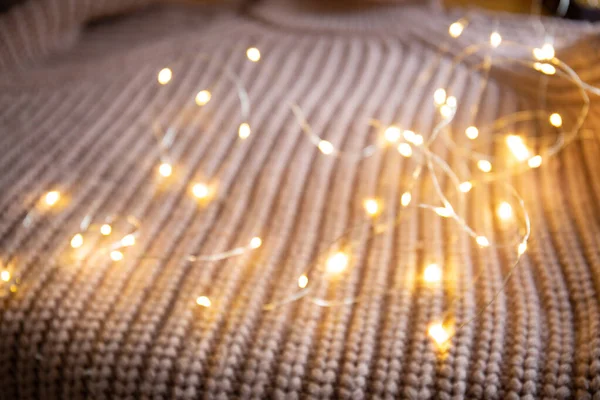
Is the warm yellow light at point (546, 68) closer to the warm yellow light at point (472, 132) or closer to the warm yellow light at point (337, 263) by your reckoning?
the warm yellow light at point (472, 132)

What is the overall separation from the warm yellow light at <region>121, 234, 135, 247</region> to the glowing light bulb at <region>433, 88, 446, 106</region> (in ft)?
1.68

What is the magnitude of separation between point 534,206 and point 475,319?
0.20 m

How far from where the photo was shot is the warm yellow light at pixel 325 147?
2.77 feet

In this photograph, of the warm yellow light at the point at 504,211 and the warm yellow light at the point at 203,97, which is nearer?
the warm yellow light at the point at 504,211

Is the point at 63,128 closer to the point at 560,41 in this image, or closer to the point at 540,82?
the point at 540,82

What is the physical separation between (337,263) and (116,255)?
27 centimetres

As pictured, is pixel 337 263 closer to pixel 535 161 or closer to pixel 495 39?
pixel 535 161

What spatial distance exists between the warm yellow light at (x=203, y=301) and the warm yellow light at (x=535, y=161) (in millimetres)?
472

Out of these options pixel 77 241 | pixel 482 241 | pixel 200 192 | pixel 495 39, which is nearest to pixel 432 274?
pixel 482 241

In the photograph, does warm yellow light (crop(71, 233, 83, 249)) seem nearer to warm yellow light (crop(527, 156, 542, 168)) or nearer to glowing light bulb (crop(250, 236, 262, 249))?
glowing light bulb (crop(250, 236, 262, 249))

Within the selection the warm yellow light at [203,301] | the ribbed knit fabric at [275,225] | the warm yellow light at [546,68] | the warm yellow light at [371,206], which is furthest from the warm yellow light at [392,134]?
the warm yellow light at [203,301]

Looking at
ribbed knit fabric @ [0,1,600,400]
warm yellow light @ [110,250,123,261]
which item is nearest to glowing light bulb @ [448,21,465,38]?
ribbed knit fabric @ [0,1,600,400]

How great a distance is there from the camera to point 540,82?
90 centimetres

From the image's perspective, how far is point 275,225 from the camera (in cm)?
74
